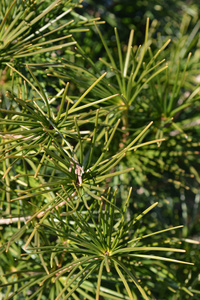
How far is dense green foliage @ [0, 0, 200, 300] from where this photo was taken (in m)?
0.40

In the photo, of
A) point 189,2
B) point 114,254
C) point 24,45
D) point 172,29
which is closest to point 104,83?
point 24,45

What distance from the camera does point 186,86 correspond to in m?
0.69

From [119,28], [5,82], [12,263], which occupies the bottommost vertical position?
[12,263]

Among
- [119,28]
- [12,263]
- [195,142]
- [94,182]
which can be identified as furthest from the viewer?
[119,28]

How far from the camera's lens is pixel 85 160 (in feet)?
1.40

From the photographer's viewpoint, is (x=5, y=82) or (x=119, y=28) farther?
(x=119, y=28)

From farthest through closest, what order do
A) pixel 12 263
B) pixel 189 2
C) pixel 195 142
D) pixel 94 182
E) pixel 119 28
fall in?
pixel 189 2, pixel 119 28, pixel 195 142, pixel 12 263, pixel 94 182

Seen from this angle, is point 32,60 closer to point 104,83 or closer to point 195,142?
point 104,83

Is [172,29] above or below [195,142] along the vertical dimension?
above

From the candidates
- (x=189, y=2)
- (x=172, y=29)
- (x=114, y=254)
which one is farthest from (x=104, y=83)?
(x=189, y=2)

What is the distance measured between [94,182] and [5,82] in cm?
29

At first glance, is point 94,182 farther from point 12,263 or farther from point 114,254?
point 12,263

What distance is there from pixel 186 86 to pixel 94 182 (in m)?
0.39

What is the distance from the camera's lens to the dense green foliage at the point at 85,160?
396mm
